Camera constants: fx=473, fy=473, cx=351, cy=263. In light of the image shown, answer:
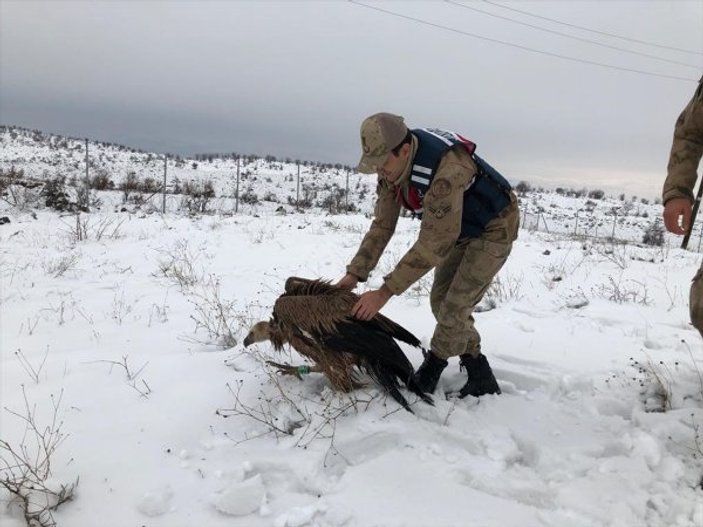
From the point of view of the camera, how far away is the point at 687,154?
2363 millimetres

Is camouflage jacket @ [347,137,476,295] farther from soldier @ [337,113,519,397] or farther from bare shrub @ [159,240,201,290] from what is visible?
bare shrub @ [159,240,201,290]

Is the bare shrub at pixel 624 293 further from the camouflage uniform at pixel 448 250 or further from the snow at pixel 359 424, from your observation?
the camouflage uniform at pixel 448 250

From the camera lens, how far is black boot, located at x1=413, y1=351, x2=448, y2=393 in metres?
3.12

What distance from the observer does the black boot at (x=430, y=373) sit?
3123 millimetres

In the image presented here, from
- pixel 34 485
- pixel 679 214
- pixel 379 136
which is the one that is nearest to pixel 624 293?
pixel 679 214

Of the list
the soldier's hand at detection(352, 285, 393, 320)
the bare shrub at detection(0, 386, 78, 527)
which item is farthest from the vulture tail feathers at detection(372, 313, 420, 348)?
the bare shrub at detection(0, 386, 78, 527)

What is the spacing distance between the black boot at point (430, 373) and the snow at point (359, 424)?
0.50 ft

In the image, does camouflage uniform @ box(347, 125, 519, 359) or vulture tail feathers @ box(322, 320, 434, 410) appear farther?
vulture tail feathers @ box(322, 320, 434, 410)

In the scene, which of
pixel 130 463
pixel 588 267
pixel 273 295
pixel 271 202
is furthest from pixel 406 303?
pixel 271 202

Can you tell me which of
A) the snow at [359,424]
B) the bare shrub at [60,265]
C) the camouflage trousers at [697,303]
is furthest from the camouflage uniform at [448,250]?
the bare shrub at [60,265]

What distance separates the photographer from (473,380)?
3170 mm

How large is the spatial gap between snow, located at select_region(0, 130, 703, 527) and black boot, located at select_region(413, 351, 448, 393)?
151 mm

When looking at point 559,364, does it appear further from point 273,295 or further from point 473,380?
point 273,295

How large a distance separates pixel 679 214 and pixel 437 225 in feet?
3.73
